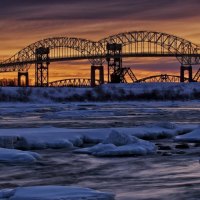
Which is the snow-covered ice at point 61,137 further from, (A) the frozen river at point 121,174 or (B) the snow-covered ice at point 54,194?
(B) the snow-covered ice at point 54,194

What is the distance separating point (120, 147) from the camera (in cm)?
1889

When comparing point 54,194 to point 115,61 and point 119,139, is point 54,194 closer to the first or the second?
point 119,139

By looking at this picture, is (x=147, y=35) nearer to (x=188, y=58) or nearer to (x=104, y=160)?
(x=188, y=58)

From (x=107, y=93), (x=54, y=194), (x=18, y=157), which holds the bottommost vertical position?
(x=107, y=93)

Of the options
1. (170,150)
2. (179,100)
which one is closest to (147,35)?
(179,100)

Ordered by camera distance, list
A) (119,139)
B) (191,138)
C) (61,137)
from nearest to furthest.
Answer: (119,139) < (61,137) < (191,138)

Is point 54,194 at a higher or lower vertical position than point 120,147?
higher

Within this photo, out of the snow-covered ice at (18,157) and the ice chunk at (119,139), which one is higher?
the ice chunk at (119,139)

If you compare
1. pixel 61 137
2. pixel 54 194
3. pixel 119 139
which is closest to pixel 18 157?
pixel 119 139

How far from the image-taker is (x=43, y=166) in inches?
625

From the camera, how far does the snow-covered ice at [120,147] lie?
18.4 metres

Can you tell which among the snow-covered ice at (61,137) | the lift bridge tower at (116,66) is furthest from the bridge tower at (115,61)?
the snow-covered ice at (61,137)

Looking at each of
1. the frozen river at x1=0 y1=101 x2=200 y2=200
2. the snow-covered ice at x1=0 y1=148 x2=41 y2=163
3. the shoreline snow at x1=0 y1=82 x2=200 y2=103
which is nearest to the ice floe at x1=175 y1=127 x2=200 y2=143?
the frozen river at x1=0 y1=101 x2=200 y2=200

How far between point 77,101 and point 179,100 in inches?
624
